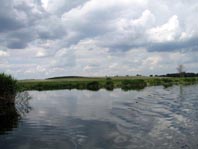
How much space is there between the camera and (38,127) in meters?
31.4

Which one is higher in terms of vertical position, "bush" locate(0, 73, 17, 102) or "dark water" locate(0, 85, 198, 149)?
"bush" locate(0, 73, 17, 102)

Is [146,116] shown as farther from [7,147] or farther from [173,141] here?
[7,147]

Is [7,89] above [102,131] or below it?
above

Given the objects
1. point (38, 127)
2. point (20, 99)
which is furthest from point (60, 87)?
point (38, 127)

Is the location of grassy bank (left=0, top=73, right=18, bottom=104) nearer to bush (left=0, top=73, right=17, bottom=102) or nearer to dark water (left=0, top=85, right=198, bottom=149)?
bush (left=0, top=73, right=17, bottom=102)

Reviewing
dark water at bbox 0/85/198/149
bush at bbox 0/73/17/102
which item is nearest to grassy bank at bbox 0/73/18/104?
bush at bbox 0/73/17/102

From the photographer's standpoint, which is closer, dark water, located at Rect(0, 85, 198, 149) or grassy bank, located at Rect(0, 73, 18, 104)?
dark water, located at Rect(0, 85, 198, 149)

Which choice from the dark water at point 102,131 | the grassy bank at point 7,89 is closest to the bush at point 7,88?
the grassy bank at point 7,89

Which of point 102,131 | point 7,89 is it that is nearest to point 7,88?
point 7,89

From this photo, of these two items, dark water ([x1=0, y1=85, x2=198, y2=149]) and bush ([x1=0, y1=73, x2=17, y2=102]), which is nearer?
dark water ([x1=0, y1=85, x2=198, y2=149])

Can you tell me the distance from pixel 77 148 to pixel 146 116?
16403mm

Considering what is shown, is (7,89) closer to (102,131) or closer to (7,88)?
(7,88)

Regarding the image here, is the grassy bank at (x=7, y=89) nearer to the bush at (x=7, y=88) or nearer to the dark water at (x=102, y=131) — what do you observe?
the bush at (x=7, y=88)

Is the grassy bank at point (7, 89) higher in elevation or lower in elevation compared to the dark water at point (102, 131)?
higher
